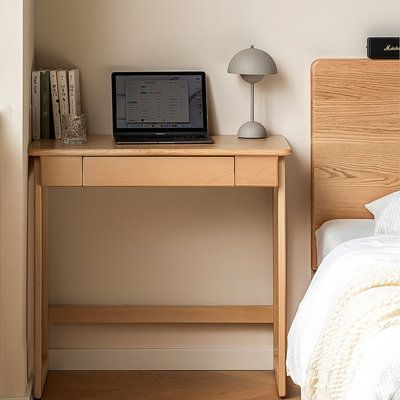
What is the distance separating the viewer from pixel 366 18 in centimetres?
346

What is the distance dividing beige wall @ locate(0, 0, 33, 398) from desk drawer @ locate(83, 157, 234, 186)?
23 cm

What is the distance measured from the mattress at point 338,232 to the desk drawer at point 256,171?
29 cm

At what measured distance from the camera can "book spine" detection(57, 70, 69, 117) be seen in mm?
3373

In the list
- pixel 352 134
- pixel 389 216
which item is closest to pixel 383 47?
pixel 352 134

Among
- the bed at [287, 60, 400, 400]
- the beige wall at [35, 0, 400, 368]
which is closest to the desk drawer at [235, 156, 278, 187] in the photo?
the bed at [287, 60, 400, 400]

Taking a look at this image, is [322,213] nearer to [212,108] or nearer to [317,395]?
[212,108]

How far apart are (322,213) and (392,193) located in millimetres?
264

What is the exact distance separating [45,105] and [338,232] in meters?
1.11

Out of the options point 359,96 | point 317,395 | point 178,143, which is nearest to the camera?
point 317,395

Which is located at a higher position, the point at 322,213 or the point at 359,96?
the point at 359,96

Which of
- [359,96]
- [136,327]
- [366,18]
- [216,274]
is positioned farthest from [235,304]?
[366,18]

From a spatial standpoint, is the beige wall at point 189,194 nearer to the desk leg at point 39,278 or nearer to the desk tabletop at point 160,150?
the desk leg at point 39,278

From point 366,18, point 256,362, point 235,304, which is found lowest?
point 256,362

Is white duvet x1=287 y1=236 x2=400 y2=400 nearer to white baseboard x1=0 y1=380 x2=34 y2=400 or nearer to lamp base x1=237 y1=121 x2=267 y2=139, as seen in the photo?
lamp base x1=237 y1=121 x2=267 y2=139
